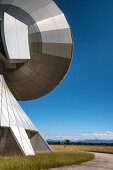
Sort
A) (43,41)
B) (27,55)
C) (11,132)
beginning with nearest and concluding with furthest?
1. (11,132)
2. (27,55)
3. (43,41)

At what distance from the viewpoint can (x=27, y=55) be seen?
16703 mm

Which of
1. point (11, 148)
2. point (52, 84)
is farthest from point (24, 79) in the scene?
point (11, 148)

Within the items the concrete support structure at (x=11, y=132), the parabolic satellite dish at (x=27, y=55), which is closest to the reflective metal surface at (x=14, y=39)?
the parabolic satellite dish at (x=27, y=55)

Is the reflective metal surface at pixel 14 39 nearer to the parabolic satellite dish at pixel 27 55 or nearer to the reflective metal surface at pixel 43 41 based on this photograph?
the parabolic satellite dish at pixel 27 55

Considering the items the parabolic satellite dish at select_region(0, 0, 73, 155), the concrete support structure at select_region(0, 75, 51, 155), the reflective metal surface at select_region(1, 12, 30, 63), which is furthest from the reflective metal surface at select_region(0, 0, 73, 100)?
the concrete support structure at select_region(0, 75, 51, 155)

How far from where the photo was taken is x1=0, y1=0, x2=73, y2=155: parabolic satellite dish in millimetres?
14123

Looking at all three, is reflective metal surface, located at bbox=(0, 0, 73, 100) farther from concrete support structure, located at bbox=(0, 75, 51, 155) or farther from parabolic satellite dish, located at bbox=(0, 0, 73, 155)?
concrete support structure, located at bbox=(0, 75, 51, 155)

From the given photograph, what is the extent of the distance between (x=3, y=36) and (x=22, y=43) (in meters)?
1.85

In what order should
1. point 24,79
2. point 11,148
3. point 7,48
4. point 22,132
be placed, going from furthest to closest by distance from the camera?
point 24,79, point 7,48, point 22,132, point 11,148

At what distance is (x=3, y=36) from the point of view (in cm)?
1555

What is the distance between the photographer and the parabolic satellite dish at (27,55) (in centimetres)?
1412

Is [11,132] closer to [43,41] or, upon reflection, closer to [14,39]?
[14,39]

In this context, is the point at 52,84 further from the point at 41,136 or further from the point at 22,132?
the point at 22,132

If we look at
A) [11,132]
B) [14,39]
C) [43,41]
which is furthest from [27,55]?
[11,132]
